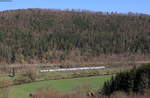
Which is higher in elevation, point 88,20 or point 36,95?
point 88,20

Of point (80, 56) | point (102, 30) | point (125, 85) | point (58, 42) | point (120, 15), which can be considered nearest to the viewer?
point (125, 85)

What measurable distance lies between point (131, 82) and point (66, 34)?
6644 centimetres

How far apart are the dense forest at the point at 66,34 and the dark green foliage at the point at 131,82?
48164 millimetres

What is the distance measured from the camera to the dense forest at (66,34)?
93750mm

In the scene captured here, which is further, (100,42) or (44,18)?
(44,18)

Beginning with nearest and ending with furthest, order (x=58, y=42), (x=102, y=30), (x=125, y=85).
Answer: (x=125, y=85) → (x=58, y=42) → (x=102, y=30)

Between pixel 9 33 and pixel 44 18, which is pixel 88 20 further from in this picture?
pixel 9 33

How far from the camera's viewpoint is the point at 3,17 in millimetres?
113938

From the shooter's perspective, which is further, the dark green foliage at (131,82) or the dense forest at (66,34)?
the dense forest at (66,34)

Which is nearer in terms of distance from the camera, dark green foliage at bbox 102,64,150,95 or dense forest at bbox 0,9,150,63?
dark green foliage at bbox 102,64,150,95

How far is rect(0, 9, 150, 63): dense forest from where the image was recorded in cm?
9375

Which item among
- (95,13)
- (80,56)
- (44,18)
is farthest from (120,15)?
(80,56)

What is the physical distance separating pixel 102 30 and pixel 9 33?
3020 cm

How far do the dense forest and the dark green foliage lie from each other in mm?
48164
